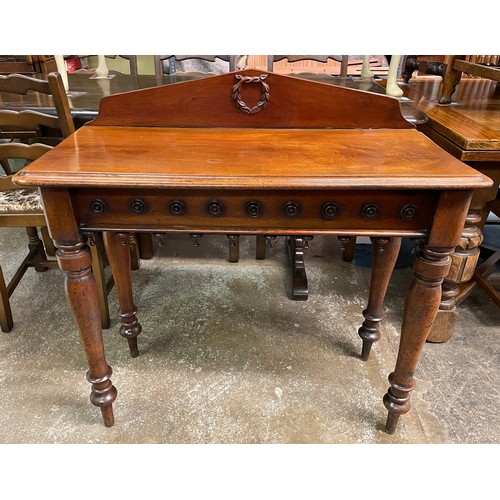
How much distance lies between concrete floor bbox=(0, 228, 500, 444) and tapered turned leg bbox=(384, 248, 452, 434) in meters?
0.18

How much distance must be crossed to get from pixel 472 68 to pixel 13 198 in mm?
1842

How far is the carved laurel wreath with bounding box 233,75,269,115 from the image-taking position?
122cm

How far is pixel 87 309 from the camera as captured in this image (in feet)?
3.82

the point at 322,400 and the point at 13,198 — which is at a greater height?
the point at 13,198

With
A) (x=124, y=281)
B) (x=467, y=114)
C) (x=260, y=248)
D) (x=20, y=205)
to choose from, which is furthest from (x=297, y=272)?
(x=20, y=205)

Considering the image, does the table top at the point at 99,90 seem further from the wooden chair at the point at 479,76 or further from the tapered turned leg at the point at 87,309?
the tapered turned leg at the point at 87,309

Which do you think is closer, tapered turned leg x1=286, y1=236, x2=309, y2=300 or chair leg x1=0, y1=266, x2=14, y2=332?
chair leg x1=0, y1=266, x2=14, y2=332

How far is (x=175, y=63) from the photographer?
3207 mm

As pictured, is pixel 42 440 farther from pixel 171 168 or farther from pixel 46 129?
pixel 46 129

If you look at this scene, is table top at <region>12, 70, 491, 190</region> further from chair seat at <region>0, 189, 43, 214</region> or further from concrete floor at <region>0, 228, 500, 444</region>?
concrete floor at <region>0, 228, 500, 444</region>

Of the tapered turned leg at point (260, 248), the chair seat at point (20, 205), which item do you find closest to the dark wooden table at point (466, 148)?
the tapered turned leg at point (260, 248)

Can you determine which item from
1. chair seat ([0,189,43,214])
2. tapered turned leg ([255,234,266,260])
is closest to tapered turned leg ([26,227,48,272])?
chair seat ([0,189,43,214])

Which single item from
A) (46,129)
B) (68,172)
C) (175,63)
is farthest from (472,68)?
(175,63)

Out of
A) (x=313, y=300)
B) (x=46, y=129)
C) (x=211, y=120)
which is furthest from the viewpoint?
(x=313, y=300)
